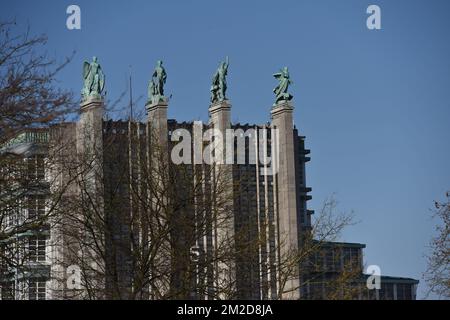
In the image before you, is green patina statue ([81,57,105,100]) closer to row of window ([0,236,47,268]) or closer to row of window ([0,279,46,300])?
row of window ([0,279,46,300])

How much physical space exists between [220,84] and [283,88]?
25.5 feet

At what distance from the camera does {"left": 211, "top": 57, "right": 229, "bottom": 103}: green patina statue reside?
139 meters

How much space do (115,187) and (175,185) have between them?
6.87ft

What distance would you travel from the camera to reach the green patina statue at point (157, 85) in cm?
12985

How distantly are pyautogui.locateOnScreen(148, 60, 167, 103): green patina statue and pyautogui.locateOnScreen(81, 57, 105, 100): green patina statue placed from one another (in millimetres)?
9730

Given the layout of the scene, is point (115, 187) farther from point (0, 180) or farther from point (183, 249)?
point (0, 180)

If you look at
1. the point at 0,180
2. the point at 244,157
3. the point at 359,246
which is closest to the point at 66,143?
the point at 0,180

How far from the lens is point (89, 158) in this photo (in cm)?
4262

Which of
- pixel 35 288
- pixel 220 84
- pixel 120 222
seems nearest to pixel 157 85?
pixel 220 84

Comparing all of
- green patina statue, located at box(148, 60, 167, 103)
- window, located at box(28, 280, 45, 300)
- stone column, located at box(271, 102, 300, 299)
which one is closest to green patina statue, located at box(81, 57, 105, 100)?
green patina statue, located at box(148, 60, 167, 103)

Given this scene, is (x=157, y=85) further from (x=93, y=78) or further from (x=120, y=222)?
(x=120, y=222)

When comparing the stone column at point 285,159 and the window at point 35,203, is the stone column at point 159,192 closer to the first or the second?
the window at point 35,203

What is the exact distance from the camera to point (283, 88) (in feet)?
468

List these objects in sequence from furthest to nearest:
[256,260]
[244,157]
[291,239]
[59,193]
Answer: [244,157] → [291,239] → [256,260] → [59,193]
